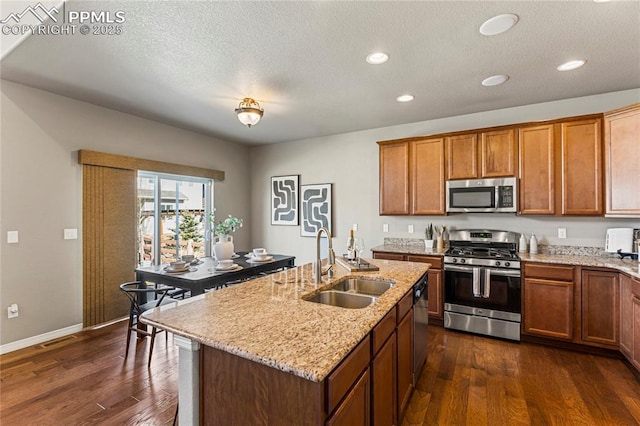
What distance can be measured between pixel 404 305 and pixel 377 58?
2.05 meters

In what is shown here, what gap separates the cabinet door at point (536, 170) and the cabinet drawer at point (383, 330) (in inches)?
105

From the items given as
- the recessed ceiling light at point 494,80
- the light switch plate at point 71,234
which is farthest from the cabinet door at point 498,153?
the light switch plate at point 71,234

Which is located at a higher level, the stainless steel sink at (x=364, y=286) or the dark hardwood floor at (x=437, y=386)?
the stainless steel sink at (x=364, y=286)

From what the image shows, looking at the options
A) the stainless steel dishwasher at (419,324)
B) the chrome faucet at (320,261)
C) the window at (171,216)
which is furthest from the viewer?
the window at (171,216)

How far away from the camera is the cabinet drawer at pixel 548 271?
2941 millimetres

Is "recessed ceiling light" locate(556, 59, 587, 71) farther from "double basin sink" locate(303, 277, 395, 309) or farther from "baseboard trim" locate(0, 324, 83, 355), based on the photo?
"baseboard trim" locate(0, 324, 83, 355)

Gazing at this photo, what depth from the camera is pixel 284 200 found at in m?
5.59

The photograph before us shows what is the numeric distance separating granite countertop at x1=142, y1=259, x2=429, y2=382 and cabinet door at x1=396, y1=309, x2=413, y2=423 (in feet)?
0.80

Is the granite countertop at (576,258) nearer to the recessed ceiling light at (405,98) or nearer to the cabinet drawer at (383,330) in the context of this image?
the recessed ceiling light at (405,98)

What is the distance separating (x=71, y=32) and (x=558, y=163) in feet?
15.4

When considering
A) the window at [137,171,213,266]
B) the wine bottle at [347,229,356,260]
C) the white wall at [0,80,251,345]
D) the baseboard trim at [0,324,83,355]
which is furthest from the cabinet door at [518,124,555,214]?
the baseboard trim at [0,324,83,355]

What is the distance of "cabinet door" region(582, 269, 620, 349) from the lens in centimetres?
277

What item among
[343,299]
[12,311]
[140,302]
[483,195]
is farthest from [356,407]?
[12,311]

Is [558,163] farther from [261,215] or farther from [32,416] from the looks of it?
[32,416]
